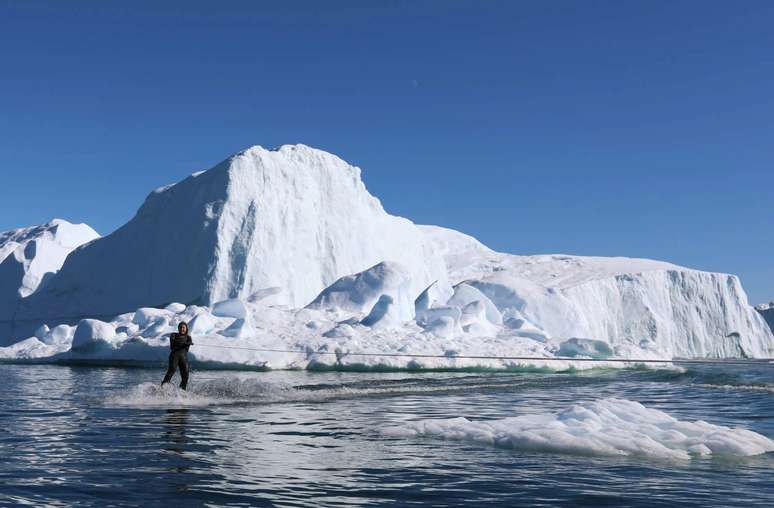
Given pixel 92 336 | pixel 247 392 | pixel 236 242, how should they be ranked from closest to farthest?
pixel 247 392 < pixel 92 336 < pixel 236 242

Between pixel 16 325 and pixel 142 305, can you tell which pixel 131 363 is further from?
pixel 16 325

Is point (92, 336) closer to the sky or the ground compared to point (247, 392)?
closer to the sky

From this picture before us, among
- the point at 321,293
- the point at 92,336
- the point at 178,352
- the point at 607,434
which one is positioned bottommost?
the point at 607,434

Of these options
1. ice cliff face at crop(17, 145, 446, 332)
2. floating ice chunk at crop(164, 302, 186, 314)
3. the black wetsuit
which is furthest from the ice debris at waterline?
ice cliff face at crop(17, 145, 446, 332)

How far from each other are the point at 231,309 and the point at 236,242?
931 cm

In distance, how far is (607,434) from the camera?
8289 mm

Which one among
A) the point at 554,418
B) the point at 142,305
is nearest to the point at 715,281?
the point at 142,305

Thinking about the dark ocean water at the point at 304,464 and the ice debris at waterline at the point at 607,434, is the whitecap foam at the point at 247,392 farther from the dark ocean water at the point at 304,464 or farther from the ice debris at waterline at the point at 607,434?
the ice debris at waterline at the point at 607,434

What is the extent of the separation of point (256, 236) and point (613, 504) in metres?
38.0

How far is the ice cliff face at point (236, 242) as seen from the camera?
41781mm

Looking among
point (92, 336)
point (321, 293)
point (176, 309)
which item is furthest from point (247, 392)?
point (321, 293)

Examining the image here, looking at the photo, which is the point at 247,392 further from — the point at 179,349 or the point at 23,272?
the point at 23,272

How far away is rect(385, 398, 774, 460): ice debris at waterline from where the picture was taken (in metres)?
7.80

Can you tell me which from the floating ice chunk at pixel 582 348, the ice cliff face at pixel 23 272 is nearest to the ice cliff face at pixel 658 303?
the floating ice chunk at pixel 582 348
